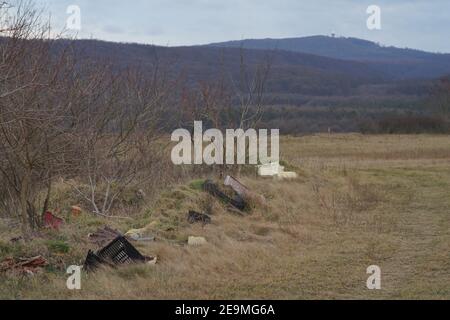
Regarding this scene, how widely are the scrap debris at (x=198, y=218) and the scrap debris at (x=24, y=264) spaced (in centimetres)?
335

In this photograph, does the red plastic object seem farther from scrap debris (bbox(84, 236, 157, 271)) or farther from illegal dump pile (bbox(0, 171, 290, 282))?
scrap debris (bbox(84, 236, 157, 271))

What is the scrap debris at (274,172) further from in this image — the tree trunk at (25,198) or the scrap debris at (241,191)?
the tree trunk at (25,198)

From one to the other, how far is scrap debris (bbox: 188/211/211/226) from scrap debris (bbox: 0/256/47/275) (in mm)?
3353

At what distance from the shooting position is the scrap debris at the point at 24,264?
7.55 metres

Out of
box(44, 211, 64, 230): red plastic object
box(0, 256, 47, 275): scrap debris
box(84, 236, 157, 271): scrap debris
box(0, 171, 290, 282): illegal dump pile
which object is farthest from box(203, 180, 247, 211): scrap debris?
box(0, 256, 47, 275): scrap debris

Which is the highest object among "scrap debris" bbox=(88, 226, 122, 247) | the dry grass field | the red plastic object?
the red plastic object

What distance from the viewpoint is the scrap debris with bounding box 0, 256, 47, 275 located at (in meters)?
7.55

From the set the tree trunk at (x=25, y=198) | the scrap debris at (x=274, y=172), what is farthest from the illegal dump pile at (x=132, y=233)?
the scrap debris at (x=274, y=172)

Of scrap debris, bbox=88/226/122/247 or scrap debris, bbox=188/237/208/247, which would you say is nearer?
scrap debris, bbox=88/226/122/247

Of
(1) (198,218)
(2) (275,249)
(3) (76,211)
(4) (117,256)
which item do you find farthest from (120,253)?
(3) (76,211)
